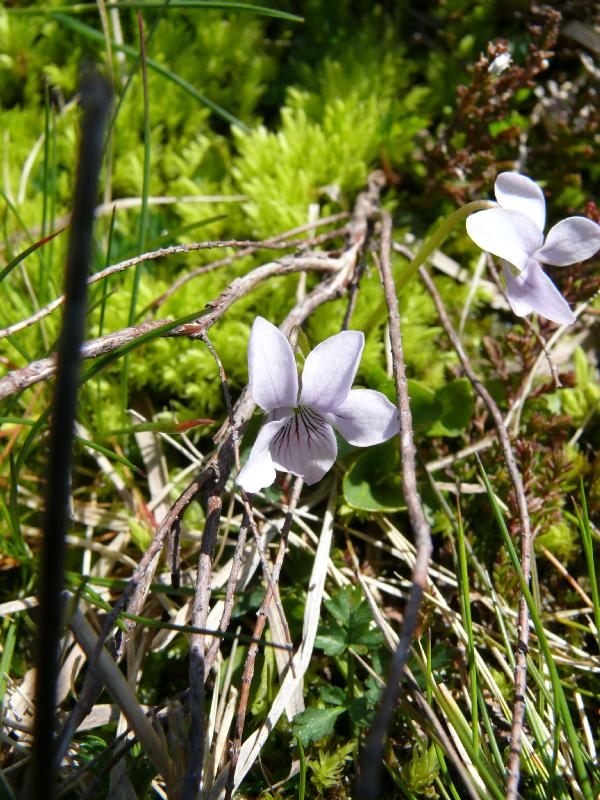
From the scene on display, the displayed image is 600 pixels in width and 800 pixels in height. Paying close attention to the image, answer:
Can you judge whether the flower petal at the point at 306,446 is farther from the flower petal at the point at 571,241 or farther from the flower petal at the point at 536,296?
the flower petal at the point at 571,241

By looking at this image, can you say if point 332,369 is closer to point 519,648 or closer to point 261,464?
point 261,464

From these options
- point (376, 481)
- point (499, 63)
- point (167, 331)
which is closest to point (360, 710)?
point (376, 481)

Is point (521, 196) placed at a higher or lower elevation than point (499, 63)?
lower

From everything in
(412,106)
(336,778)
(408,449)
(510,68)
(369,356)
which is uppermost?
(412,106)

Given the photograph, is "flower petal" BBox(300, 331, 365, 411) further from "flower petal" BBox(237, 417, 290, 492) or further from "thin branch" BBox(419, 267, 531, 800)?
"thin branch" BBox(419, 267, 531, 800)

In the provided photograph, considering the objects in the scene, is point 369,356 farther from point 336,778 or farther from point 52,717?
point 52,717

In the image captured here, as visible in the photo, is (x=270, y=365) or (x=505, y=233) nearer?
(x=270, y=365)

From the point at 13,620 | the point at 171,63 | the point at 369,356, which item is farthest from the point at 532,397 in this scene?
the point at 171,63
